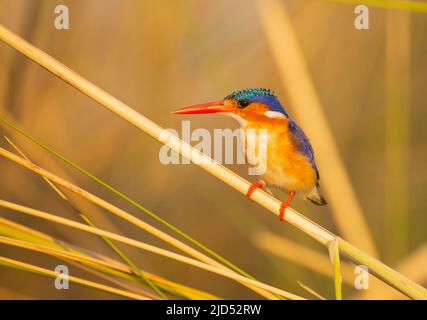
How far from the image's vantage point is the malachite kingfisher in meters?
1.58

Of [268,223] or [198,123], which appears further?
[268,223]

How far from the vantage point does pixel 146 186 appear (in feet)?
7.39

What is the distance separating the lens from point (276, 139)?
1.59 metres

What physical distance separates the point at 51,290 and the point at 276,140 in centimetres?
120

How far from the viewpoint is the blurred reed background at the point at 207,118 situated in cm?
184

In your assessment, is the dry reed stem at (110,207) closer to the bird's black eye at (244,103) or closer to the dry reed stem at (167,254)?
the dry reed stem at (167,254)

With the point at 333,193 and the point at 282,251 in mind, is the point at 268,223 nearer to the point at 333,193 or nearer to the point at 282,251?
the point at 282,251

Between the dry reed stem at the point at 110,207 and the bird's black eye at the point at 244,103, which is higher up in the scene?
the bird's black eye at the point at 244,103

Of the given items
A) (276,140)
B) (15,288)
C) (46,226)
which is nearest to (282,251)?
(276,140)

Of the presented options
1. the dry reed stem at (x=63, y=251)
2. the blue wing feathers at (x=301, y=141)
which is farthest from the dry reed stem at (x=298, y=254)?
the dry reed stem at (x=63, y=251)

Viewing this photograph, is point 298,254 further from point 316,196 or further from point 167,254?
point 167,254

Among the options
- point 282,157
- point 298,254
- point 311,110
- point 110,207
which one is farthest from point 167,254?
point 298,254

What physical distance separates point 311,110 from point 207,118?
27.5 inches

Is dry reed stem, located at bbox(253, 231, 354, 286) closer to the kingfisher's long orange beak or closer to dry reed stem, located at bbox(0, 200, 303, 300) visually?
the kingfisher's long orange beak
